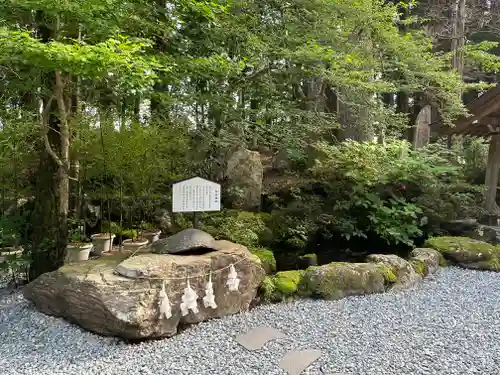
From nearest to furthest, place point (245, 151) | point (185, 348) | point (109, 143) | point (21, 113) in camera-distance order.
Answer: point (185, 348) → point (21, 113) → point (109, 143) → point (245, 151)

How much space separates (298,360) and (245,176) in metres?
4.26

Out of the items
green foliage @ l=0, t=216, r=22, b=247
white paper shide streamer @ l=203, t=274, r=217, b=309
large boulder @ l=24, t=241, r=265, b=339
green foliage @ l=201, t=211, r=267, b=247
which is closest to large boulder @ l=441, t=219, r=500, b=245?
green foliage @ l=201, t=211, r=267, b=247

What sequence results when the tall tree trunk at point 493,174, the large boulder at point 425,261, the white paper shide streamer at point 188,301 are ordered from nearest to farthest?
1. the white paper shide streamer at point 188,301
2. the large boulder at point 425,261
3. the tall tree trunk at point 493,174

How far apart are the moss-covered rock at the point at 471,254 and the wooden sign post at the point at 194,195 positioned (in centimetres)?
377

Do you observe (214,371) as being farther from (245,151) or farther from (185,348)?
(245,151)

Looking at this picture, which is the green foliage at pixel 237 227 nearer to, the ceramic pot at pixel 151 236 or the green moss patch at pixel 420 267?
the ceramic pot at pixel 151 236

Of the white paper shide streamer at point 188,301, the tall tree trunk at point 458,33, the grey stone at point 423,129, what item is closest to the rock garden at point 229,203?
the white paper shide streamer at point 188,301

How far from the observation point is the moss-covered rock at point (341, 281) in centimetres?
409

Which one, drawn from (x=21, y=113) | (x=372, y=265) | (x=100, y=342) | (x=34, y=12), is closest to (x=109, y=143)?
(x=21, y=113)

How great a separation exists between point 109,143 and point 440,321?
4.25 m

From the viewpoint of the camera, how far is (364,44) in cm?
631

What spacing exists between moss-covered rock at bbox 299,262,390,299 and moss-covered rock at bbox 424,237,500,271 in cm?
185

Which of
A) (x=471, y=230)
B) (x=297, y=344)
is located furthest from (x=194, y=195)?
(x=471, y=230)

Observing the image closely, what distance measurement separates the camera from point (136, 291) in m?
3.03
